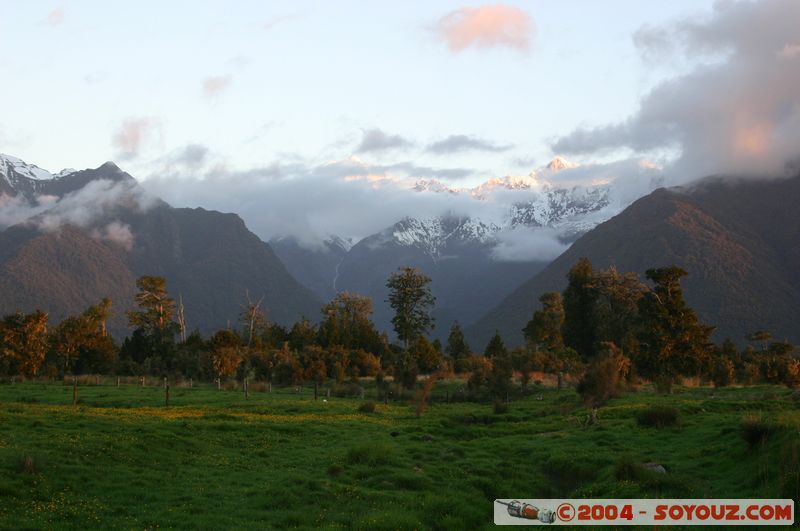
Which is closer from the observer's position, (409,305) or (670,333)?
(670,333)

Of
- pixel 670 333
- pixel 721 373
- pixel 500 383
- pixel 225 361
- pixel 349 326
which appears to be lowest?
pixel 500 383

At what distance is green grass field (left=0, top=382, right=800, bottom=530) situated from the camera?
66.3ft

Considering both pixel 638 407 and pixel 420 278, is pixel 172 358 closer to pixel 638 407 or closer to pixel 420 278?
pixel 420 278

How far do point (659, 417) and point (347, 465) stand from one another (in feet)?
58.0

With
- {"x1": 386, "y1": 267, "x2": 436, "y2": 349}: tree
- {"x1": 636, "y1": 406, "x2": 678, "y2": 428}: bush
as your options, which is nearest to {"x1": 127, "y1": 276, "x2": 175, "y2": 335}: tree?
{"x1": 386, "y1": 267, "x2": 436, "y2": 349}: tree

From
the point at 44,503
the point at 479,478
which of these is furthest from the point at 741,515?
the point at 44,503

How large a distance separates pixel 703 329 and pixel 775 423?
43.2 metres

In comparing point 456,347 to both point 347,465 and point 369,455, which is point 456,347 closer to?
point 369,455

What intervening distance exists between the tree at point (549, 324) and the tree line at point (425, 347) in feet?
0.53

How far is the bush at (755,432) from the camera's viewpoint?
24073 mm

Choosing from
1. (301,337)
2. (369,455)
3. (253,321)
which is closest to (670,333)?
(369,455)

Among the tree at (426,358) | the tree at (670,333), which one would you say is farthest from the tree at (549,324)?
the tree at (670,333)

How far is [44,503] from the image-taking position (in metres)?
19.8

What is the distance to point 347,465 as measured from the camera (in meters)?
27.2
